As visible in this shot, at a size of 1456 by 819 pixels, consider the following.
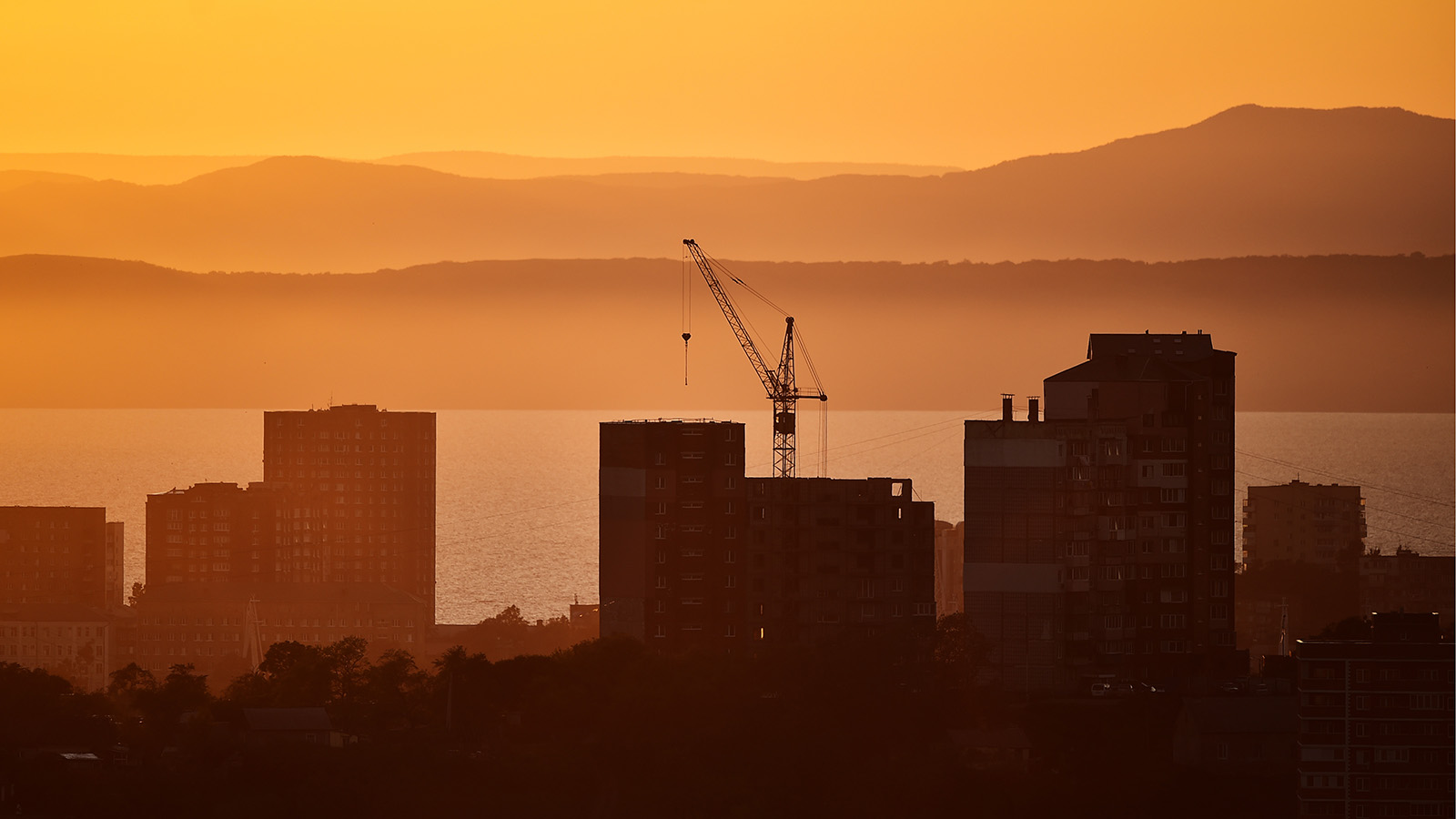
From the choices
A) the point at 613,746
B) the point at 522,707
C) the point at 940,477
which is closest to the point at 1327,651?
the point at 613,746

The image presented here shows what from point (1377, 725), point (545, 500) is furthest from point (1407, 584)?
point (545, 500)

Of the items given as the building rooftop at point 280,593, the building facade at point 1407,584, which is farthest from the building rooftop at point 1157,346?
the building rooftop at point 280,593

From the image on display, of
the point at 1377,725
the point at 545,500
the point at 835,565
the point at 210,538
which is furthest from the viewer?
the point at 545,500

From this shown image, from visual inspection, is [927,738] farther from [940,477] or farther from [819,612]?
[940,477]

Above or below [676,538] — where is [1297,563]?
below

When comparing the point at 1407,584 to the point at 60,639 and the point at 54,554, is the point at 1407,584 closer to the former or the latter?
the point at 60,639

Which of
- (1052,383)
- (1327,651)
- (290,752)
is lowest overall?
(290,752)

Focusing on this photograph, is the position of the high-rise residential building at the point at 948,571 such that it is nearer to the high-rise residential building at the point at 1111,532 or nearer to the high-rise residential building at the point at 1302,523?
the high-rise residential building at the point at 1302,523
